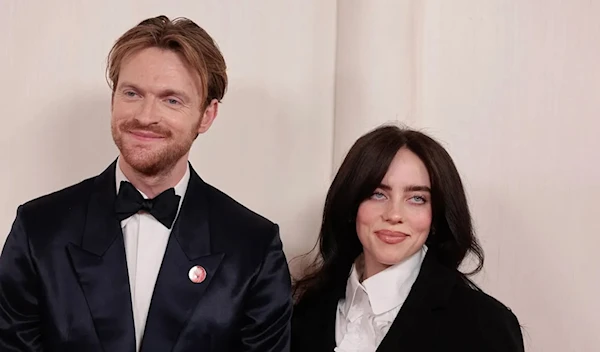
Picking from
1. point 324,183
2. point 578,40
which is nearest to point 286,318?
point 324,183

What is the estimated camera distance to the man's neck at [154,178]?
1516 millimetres

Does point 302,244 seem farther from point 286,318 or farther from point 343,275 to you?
point 286,318

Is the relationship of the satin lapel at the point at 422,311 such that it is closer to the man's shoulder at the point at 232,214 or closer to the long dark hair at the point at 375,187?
the long dark hair at the point at 375,187

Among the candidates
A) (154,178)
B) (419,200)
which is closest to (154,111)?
(154,178)

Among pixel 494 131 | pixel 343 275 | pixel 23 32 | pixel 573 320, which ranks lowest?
pixel 573 320

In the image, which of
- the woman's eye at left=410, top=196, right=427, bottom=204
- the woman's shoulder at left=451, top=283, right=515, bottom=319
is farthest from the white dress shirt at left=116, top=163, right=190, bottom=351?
the woman's shoulder at left=451, top=283, right=515, bottom=319

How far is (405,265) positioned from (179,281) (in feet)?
1.71

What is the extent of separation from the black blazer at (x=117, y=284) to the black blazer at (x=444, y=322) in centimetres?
23

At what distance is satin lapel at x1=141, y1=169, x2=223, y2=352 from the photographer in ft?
4.75

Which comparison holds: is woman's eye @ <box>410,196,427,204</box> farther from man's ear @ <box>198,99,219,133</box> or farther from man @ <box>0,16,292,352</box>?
man's ear @ <box>198,99,219,133</box>

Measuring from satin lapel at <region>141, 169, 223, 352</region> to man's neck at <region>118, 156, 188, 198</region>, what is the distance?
0.06 metres

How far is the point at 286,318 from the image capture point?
158 cm

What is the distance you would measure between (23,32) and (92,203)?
2.30 feet

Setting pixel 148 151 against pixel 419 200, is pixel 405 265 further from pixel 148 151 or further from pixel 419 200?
pixel 148 151
